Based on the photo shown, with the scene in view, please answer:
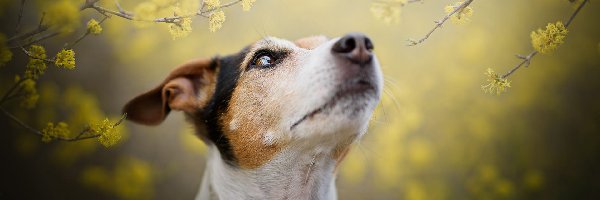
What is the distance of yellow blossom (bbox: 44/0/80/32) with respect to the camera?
2.14 m

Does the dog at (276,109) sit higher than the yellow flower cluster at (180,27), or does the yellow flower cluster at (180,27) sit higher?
the yellow flower cluster at (180,27)

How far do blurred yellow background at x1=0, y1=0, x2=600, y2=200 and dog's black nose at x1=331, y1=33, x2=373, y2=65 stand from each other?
1.03 meters

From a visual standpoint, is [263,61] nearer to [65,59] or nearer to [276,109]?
[276,109]

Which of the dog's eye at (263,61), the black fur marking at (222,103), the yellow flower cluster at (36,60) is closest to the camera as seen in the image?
the yellow flower cluster at (36,60)

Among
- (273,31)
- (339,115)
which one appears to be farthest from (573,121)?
(339,115)

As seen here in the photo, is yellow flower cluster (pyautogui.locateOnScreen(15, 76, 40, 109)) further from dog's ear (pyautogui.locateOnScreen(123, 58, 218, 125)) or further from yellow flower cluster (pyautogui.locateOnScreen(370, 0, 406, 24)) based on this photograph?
yellow flower cluster (pyautogui.locateOnScreen(370, 0, 406, 24))

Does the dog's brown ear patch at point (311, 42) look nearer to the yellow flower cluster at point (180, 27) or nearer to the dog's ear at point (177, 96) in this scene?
the dog's ear at point (177, 96)

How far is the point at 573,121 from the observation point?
3.94m

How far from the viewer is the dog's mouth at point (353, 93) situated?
2.10 metres

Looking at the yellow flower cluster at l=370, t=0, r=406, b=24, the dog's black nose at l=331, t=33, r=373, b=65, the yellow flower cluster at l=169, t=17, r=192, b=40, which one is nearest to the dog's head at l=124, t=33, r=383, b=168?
the dog's black nose at l=331, t=33, r=373, b=65

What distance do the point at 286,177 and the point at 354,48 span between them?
76 centimetres

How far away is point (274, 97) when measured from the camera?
239 centimetres

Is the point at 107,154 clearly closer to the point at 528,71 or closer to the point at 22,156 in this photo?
the point at 22,156

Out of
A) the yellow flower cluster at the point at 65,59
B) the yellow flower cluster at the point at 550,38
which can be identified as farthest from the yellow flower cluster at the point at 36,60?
the yellow flower cluster at the point at 550,38
